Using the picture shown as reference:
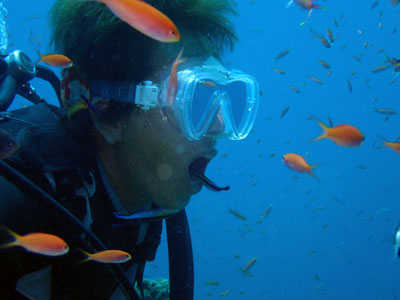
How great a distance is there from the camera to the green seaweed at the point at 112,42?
2.38 m

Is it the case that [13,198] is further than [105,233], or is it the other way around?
[105,233]

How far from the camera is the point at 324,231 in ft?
201

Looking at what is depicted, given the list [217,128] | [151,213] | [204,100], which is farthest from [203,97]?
[151,213]

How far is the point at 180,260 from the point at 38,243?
82.4 inches

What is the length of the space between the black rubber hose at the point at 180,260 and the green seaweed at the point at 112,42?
5.80 ft

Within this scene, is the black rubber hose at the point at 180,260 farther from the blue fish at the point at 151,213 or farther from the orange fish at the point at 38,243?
the orange fish at the point at 38,243

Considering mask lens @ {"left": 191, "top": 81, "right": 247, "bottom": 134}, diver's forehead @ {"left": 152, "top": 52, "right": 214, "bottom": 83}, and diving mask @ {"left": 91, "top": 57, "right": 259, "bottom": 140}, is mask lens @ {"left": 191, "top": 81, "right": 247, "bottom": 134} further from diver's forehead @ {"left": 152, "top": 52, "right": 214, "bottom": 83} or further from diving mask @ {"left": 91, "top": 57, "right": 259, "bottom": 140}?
diver's forehead @ {"left": 152, "top": 52, "right": 214, "bottom": 83}

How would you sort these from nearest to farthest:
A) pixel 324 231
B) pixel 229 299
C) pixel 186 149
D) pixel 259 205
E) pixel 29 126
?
pixel 29 126, pixel 186 149, pixel 229 299, pixel 324 231, pixel 259 205

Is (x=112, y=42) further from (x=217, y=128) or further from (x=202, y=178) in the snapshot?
(x=202, y=178)

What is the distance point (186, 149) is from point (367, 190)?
7260 cm

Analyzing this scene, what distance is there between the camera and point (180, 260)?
3.28m

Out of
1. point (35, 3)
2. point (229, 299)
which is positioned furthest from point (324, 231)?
point (35, 3)

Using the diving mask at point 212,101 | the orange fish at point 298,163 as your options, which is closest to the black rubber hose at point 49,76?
the diving mask at point 212,101

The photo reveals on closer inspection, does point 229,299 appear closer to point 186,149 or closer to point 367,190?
point 186,149
